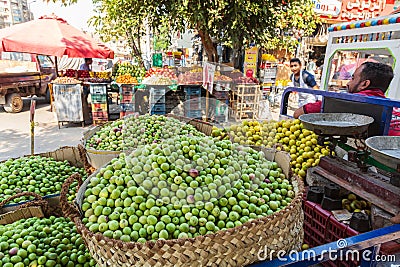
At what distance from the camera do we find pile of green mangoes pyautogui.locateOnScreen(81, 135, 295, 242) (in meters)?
1.22

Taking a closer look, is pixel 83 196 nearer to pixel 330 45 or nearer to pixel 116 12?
pixel 330 45

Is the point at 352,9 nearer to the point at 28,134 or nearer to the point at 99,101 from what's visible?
the point at 99,101

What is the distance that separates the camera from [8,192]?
204cm

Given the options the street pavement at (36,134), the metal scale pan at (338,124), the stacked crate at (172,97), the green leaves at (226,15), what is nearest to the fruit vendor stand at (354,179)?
the metal scale pan at (338,124)

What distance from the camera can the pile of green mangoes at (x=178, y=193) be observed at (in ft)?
3.99

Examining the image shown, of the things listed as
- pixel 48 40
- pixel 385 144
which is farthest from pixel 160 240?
pixel 48 40

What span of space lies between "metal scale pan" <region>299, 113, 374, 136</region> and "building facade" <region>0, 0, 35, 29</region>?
4841cm

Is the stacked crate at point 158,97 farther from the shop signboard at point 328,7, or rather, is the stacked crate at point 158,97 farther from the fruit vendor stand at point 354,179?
the shop signboard at point 328,7

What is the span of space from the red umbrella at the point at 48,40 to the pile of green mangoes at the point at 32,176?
4.62m

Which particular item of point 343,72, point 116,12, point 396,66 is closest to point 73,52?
point 116,12

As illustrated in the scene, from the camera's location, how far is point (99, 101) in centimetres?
670

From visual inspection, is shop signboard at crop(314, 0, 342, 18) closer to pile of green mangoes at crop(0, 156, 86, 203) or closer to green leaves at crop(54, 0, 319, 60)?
green leaves at crop(54, 0, 319, 60)

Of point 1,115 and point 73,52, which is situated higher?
point 73,52

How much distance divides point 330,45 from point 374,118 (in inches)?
120
